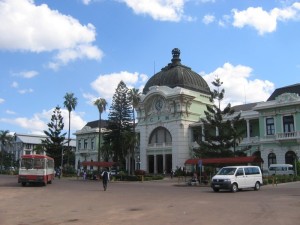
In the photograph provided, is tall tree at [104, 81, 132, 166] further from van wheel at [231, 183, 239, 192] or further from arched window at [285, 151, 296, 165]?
van wheel at [231, 183, 239, 192]

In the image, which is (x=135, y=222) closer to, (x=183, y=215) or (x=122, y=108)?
(x=183, y=215)

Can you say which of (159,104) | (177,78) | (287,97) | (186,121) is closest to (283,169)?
(287,97)

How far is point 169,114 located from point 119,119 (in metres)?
9.43

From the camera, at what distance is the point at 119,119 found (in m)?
70.9

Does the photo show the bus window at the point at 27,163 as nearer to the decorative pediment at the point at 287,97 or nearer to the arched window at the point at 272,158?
the arched window at the point at 272,158

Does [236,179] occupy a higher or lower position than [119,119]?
lower

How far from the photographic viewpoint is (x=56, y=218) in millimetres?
13438

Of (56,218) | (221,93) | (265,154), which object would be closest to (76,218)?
(56,218)

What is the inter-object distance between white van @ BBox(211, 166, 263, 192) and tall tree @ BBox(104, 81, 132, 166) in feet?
133

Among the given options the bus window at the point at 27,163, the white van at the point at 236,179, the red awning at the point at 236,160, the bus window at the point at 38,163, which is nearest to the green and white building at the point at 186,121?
the red awning at the point at 236,160

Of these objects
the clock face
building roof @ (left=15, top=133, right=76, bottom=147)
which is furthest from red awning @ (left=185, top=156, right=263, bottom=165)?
building roof @ (left=15, top=133, right=76, bottom=147)

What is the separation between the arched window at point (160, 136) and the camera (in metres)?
68.8

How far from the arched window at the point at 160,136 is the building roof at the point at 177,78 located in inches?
316

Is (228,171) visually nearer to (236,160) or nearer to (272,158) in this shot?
(236,160)
